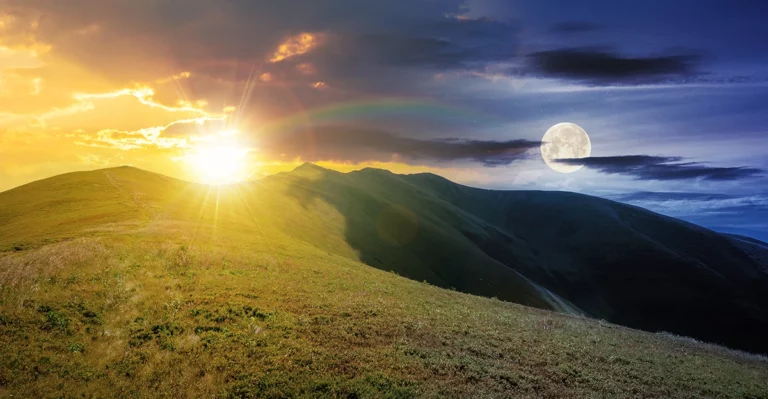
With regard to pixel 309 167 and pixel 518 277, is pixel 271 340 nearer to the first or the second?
pixel 518 277

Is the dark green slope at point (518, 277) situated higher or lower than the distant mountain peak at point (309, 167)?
lower

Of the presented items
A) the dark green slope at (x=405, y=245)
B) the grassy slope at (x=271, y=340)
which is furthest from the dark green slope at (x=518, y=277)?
the grassy slope at (x=271, y=340)

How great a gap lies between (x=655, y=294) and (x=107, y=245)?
697 feet

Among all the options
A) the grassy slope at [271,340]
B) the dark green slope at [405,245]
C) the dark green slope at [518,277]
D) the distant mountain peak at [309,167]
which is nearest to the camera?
the grassy slope at [271,340]

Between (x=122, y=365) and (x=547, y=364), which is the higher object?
(x=122, y=365)

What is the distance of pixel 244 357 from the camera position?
17.6 m

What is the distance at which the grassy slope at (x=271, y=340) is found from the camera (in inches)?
631

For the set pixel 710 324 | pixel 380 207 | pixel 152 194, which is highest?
pixel 152 194

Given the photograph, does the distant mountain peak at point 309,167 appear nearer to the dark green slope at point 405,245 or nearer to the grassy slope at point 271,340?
the dark green slope at point 405,245

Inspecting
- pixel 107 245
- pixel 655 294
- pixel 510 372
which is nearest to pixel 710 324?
pixel 655 294

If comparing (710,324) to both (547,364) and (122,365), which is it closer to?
(547,364)

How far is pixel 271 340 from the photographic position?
1953 centimetres

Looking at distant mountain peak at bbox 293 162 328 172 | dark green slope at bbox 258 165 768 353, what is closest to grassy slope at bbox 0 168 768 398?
dark green slope at bbox 258 165 768 353

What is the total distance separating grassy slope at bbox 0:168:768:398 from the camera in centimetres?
1603
